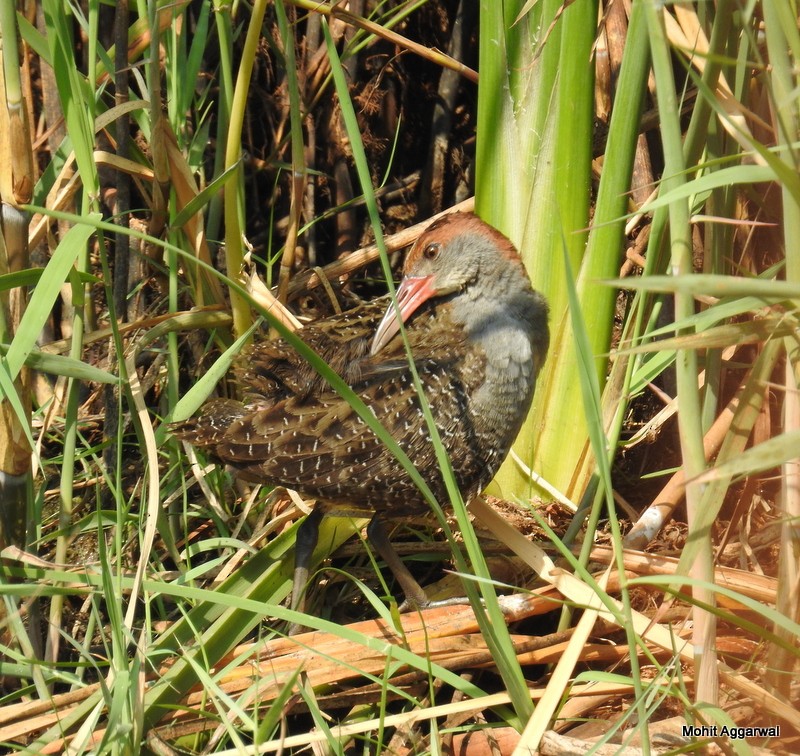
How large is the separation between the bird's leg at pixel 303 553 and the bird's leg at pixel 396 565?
0.56 ft

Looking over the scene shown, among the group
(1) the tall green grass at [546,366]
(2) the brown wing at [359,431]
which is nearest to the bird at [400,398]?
(2) the brown wing at [359,431]

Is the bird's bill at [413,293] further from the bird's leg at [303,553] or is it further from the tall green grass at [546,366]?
the bird's leg at [303,553]

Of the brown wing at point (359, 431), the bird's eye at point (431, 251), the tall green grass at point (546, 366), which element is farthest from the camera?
the bird's eye at point (431, 251)

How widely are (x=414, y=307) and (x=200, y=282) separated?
685 millimetres

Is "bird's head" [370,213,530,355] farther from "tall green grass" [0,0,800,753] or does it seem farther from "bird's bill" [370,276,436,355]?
"tall green grass" [0,0,800,753]

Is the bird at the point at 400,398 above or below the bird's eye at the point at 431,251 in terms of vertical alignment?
below

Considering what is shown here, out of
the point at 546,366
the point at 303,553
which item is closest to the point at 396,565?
the point at 303,553

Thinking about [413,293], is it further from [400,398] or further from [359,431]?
[359,431]

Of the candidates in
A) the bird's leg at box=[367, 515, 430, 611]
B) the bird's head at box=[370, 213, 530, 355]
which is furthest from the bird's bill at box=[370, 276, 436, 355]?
the bird's leg at box=[367, 515, 430, 611]

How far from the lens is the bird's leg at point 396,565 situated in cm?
286

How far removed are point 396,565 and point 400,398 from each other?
520mm

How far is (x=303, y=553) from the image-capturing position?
2729 mm

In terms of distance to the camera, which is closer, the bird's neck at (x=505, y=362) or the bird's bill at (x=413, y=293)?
the bird's neck at (x=505, y=362)

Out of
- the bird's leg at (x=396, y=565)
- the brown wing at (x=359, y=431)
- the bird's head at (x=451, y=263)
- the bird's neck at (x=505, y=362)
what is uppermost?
the bird's head at (x=451, y=263)
